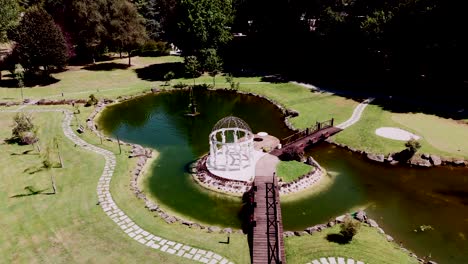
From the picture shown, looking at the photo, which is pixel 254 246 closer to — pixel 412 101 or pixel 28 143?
pixel 28 143

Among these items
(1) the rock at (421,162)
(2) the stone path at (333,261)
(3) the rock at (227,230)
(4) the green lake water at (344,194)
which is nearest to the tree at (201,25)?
(4) the green lake water at (344,194)

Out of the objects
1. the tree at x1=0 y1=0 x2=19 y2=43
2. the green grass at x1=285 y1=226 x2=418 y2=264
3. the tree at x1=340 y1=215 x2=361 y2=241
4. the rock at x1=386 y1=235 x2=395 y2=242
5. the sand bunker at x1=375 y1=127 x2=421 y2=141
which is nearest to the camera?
the green grass at x1=285 y1=226 x2=418 y2=264

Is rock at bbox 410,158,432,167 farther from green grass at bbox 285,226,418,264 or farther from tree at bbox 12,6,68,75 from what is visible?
tree at bbox 12,6,68,75

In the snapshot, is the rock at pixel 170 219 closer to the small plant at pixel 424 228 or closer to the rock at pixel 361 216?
the rock at pixel 361 216

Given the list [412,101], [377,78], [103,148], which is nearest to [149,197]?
[103,148]

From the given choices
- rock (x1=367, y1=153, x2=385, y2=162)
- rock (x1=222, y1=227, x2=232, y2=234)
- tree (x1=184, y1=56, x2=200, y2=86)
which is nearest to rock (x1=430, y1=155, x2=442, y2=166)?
rock (x1=367, y1=153, x2=385, y2=162)

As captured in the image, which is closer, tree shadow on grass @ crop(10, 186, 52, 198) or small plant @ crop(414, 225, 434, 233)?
small plant @ crop(414, 225, 434, 233)
